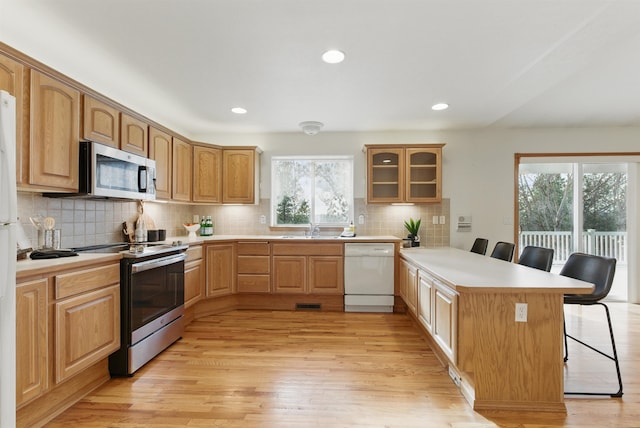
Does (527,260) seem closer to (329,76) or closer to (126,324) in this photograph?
(329,76)

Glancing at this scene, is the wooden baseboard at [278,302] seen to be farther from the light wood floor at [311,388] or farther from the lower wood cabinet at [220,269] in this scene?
the light wood floor at [311,388]

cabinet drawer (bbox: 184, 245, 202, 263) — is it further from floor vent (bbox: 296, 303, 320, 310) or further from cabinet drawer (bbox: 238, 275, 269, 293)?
floor vent (bbox: 296, 303, 320, 310)

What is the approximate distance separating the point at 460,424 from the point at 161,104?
3770 mm

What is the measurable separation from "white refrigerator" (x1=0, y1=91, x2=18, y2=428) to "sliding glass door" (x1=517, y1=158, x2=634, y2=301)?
4993mm

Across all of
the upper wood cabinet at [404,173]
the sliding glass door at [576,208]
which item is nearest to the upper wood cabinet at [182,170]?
the upper wood cabinet at [404,173]

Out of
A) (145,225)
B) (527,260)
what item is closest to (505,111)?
(527,260)

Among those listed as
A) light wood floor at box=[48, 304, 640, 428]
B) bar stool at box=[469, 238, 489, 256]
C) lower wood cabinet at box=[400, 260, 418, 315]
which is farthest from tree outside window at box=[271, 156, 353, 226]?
light wood floor at box=[48, 304, 640, 428]

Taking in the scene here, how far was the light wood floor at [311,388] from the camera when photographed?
172 centimetres

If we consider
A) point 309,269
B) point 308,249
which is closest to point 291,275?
point 309,269

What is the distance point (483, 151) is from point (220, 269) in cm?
380

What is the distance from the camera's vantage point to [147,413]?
1.78m

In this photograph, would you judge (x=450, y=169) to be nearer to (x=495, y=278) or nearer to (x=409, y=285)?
(x=409, y=285)

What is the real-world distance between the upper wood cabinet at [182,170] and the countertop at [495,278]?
2.78 meters

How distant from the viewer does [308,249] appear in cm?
372
